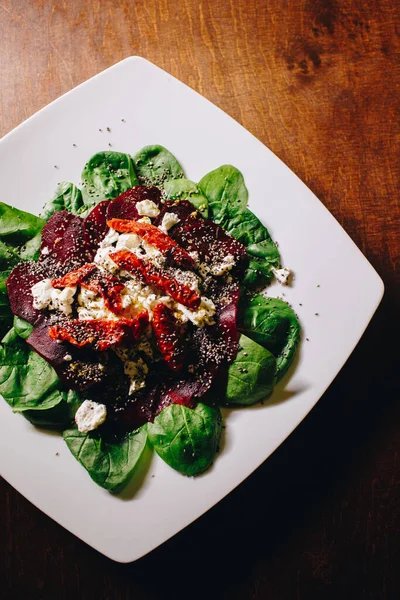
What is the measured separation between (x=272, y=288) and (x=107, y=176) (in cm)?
83

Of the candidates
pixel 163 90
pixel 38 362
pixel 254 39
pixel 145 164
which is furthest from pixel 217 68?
pixel 38 362

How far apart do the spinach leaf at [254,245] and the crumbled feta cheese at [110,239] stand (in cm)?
46

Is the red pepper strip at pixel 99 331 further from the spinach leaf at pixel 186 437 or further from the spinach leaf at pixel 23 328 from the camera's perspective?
the spinach leaf at pixel 186 437

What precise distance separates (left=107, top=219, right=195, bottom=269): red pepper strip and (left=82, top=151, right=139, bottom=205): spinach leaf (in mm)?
248

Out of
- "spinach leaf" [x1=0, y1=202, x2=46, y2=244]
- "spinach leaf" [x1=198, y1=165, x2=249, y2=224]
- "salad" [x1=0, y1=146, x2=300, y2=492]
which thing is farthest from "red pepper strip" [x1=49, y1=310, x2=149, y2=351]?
"spinach leaf" [x1=198, y1=165, x2=249, y2=224]

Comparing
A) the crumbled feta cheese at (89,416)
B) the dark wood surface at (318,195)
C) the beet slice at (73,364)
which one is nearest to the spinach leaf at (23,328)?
the beet slice at (73,364)

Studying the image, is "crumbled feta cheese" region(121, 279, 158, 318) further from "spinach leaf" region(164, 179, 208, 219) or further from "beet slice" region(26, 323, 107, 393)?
"spinach leaf" region(164, 179, 208, 219)

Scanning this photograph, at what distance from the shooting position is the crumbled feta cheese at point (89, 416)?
214 cm

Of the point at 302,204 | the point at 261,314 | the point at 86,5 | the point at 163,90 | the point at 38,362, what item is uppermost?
the point at 86,5

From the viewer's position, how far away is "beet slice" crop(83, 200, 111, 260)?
2252 mm

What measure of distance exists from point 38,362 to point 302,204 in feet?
4.07

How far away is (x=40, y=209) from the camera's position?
2430 mm

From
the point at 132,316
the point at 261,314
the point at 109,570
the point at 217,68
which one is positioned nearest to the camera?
the point at 132,316

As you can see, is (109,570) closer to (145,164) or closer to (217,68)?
(145,164)
